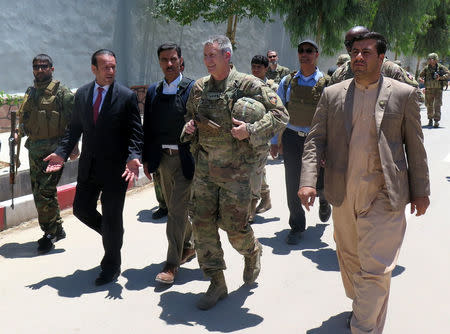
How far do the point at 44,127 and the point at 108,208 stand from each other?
141cm

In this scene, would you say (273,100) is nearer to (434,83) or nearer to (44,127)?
(44,127)

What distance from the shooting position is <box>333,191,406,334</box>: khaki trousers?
11.3 ft

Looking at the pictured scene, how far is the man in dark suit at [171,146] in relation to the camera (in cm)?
484

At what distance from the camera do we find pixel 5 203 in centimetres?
622

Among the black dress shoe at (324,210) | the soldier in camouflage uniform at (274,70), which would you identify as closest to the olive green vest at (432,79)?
the soldier in camouflage uniform at (274,70)

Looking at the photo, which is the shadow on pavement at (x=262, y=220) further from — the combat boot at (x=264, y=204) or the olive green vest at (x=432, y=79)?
the olive green vest at (x=432, y=79)

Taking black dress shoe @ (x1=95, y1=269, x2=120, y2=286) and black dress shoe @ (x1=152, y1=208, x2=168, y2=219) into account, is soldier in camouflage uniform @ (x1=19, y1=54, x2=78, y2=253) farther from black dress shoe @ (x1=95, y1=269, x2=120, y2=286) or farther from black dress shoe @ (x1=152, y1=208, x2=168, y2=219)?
black dress shoe @ (x1=152, y1=208, x2=168, y2=219)

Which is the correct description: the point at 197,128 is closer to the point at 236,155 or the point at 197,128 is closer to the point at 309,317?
the point at 236,155

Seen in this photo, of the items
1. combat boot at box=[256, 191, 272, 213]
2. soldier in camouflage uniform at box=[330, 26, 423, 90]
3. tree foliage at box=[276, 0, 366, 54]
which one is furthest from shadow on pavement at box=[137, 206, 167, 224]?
tree foliage at box=[276, 0, 366, 54]

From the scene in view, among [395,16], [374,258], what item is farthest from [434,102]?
[374,258]

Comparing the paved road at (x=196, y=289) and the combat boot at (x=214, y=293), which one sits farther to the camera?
the combat boot at (x=214, y=293)

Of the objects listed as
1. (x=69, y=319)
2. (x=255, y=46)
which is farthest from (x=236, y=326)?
(x=255, y=46)

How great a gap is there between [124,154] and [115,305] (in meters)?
1.25

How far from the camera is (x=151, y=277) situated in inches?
195
